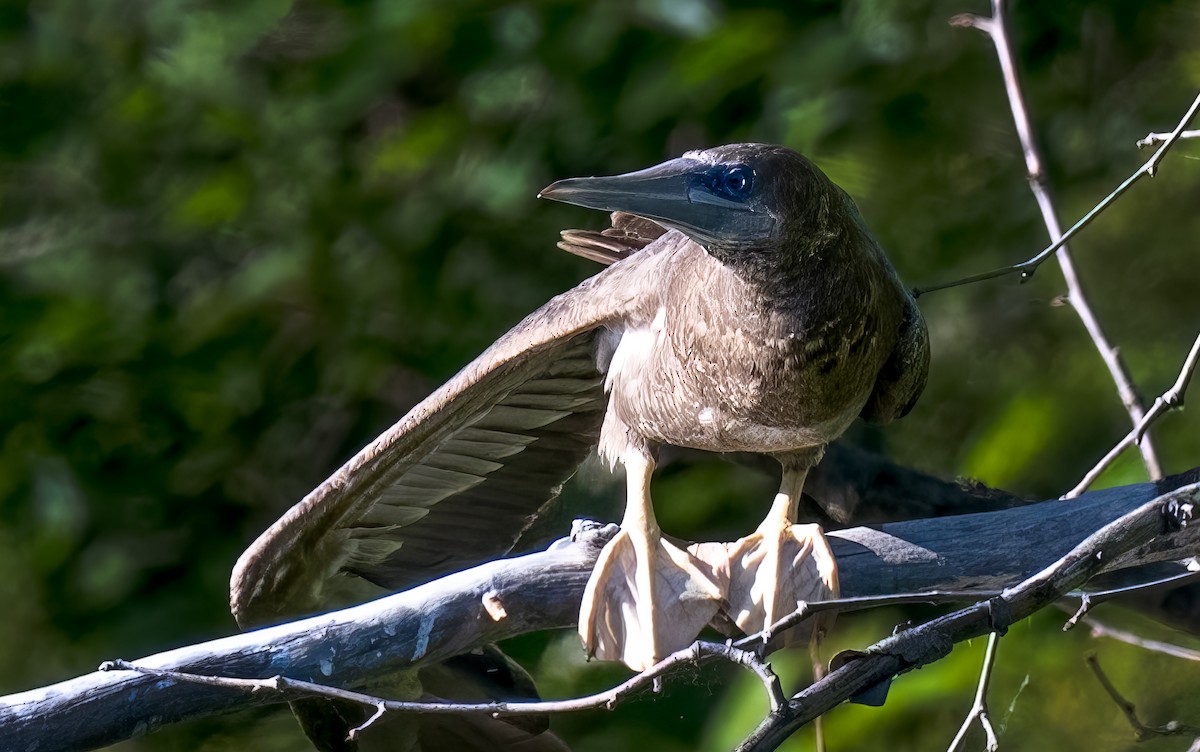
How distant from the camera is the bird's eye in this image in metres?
1.84

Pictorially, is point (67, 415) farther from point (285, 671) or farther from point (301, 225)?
point (285, 671)

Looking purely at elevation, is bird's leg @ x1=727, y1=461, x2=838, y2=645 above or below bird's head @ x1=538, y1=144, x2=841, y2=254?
below

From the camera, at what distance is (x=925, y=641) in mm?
1619

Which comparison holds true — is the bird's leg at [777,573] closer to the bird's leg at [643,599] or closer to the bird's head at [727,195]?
the bird's leg at [643,599]

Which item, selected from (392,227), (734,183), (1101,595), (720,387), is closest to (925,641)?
(1101,595)

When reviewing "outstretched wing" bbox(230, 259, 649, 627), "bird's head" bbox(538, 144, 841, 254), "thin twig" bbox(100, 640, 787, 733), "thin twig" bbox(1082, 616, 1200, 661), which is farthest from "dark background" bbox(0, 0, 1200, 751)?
"thin twig" bbox(100, 640, 787, 733)

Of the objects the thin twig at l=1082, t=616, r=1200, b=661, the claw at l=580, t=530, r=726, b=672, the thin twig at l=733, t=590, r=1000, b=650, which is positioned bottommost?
the thin twig at l=1082, t=616, r=1200, b=661

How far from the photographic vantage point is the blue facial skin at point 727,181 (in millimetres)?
1837

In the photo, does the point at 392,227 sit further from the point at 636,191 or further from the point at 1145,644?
the point at 1145,644

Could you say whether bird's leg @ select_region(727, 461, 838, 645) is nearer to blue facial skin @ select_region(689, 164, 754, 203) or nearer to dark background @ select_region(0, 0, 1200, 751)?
blue facial skin @ select_region(689, 164, 754, 203)

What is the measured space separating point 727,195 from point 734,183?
2 cm

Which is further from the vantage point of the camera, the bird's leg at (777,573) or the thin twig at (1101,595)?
the bird's leg at (777,573)

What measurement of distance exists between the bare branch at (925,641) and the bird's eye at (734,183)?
648 mm

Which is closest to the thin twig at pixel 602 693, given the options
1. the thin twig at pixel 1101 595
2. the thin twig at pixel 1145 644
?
the thin twig at pixel 1101 595
